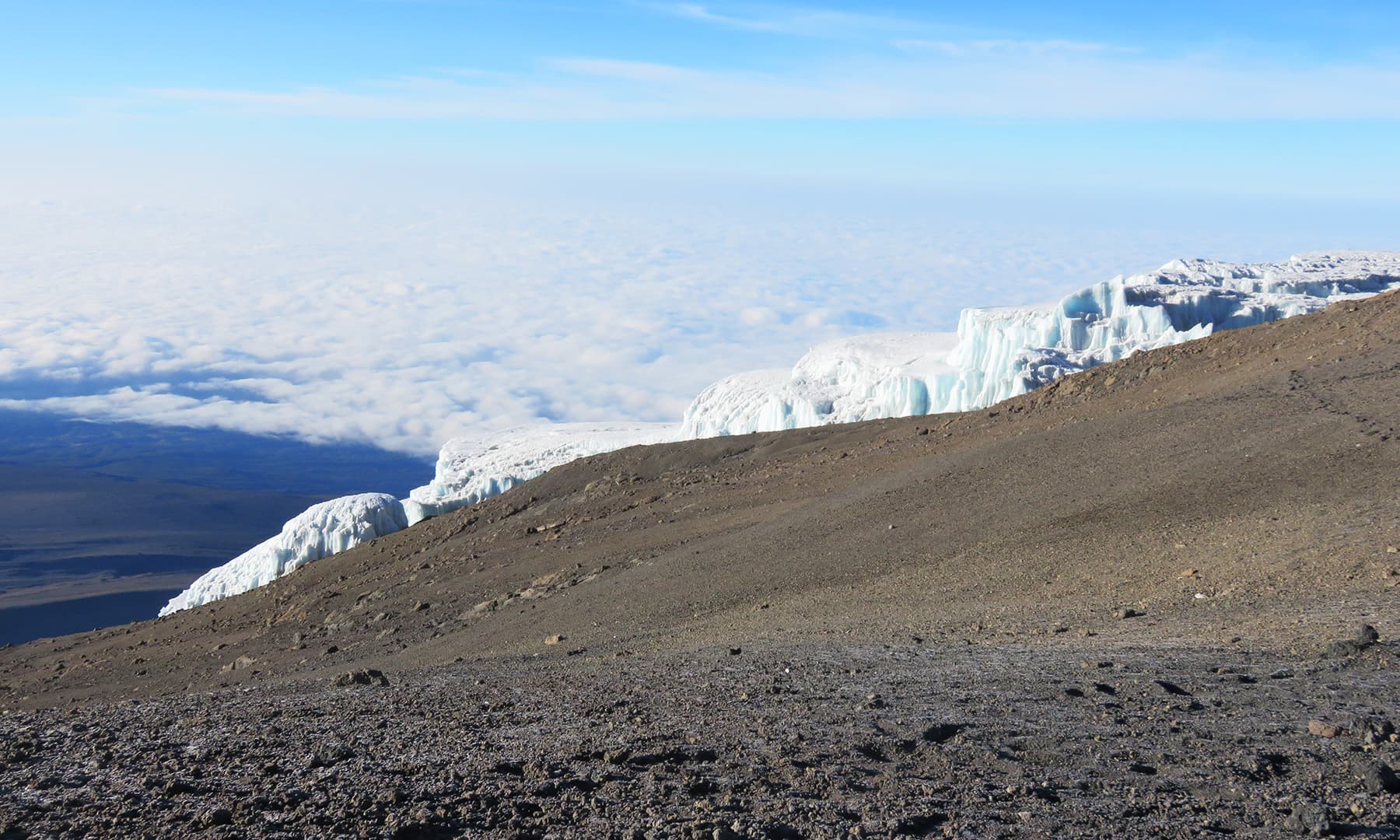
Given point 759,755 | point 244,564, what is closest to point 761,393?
point 244,564

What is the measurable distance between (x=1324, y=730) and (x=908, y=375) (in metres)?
28.8

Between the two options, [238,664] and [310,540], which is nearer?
[238,664]

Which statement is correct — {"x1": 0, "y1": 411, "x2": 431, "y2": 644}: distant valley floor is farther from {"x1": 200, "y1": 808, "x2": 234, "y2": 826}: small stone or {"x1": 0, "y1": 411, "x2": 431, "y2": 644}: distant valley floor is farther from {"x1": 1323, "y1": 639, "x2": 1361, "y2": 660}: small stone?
{"x1": 1323, "y1": 639, "x2": 1361, "y2": 660}: small stone

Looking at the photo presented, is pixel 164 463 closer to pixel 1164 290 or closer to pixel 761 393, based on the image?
pixel 761 393

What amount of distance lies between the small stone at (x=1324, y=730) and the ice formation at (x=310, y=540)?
27061 millimetres

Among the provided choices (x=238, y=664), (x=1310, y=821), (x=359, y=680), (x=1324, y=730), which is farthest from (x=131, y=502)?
(x=1310, y=821)

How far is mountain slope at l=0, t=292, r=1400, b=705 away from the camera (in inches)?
476

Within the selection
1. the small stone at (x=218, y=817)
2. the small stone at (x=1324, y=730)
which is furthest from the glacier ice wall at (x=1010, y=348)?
the small stone at (x=218, y=817)

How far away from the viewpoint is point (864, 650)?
34.8ft

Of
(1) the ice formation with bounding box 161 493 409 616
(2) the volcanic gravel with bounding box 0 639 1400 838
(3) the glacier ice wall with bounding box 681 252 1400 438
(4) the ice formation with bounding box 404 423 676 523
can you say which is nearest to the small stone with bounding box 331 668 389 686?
(2) the volcanic gravel with bounding box 0 639 1400 838

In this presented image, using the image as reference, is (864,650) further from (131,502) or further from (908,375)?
(131,502)

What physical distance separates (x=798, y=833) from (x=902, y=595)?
26.8 ft

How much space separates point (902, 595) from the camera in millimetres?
13539

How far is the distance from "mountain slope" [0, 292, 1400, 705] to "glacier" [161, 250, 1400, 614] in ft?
23.0
